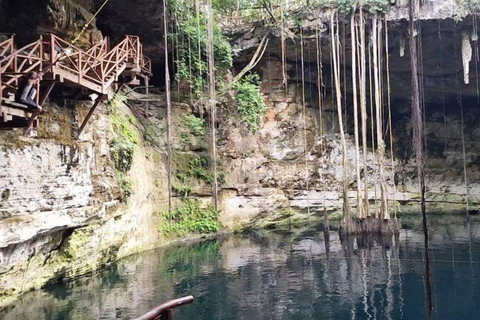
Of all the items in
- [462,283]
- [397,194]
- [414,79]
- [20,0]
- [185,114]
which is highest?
[20,0]

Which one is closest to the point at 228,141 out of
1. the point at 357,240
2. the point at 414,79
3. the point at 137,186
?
the point at 137,186

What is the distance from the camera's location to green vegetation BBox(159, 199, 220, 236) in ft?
Result: 53.0

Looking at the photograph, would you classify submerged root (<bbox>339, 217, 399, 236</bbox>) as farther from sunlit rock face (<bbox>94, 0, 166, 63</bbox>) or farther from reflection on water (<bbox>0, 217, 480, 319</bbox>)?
sunlit rock face (<bbox>94, 0, 166, 63</bbox>)

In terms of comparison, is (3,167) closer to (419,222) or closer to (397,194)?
(419,222)

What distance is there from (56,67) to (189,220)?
946 centimetres

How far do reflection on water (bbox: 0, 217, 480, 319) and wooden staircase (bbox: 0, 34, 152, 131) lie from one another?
3.78 m

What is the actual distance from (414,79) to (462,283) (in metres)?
6.52

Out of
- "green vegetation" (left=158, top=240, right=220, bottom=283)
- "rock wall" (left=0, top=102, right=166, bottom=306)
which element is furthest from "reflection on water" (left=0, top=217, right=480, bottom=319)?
"rock wall" (left=0, top=102, right=166, bottom=306)

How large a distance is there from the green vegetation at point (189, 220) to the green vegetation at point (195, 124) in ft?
8.80

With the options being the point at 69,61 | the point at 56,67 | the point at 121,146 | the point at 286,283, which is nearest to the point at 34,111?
the point at 56,67

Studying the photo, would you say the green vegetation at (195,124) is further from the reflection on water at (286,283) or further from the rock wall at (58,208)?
the rock wall at (58,208)

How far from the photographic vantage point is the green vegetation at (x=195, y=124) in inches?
687

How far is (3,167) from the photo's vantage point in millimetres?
8781

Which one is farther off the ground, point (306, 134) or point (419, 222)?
point (306, 134)
